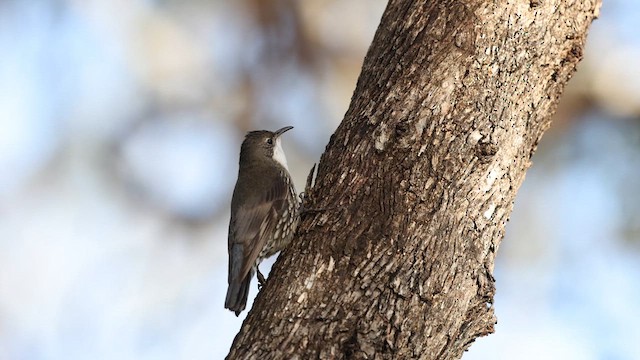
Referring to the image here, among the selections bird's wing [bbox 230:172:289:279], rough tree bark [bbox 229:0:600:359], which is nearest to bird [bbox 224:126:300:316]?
bird's wing [bbox 230:172:289:279]

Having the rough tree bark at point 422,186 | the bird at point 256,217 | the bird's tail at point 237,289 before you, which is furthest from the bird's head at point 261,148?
the rough tree bark at point 422,186

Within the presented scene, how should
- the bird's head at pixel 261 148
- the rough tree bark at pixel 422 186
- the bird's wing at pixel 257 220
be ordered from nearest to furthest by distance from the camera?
the rough tree bark at pixel 422 186 < the bird's wing at pixel 257 220 < the bird's head at pixel 261 148

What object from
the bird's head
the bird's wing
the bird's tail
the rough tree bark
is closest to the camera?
the rough tree bark

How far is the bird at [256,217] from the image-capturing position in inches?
163

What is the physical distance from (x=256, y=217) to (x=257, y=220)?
1.0 inches

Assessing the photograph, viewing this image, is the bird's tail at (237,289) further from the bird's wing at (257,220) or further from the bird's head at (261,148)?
the bird's head at (261,148)

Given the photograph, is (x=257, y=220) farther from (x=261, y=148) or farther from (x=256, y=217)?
(x=261, y=148)

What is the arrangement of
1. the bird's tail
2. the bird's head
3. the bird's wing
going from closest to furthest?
the bird's tail, the bird's wing, the bird's head

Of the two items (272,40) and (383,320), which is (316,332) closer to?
(383,320)

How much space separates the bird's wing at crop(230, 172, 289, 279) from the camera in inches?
169

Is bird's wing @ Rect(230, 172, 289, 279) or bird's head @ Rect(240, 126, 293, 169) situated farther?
bird's head @ Rect(240, 126, 293, 169)

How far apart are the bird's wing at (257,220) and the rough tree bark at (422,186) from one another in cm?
81

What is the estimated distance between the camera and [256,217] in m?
4.51

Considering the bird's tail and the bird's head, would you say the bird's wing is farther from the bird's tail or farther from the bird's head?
the bird's head
